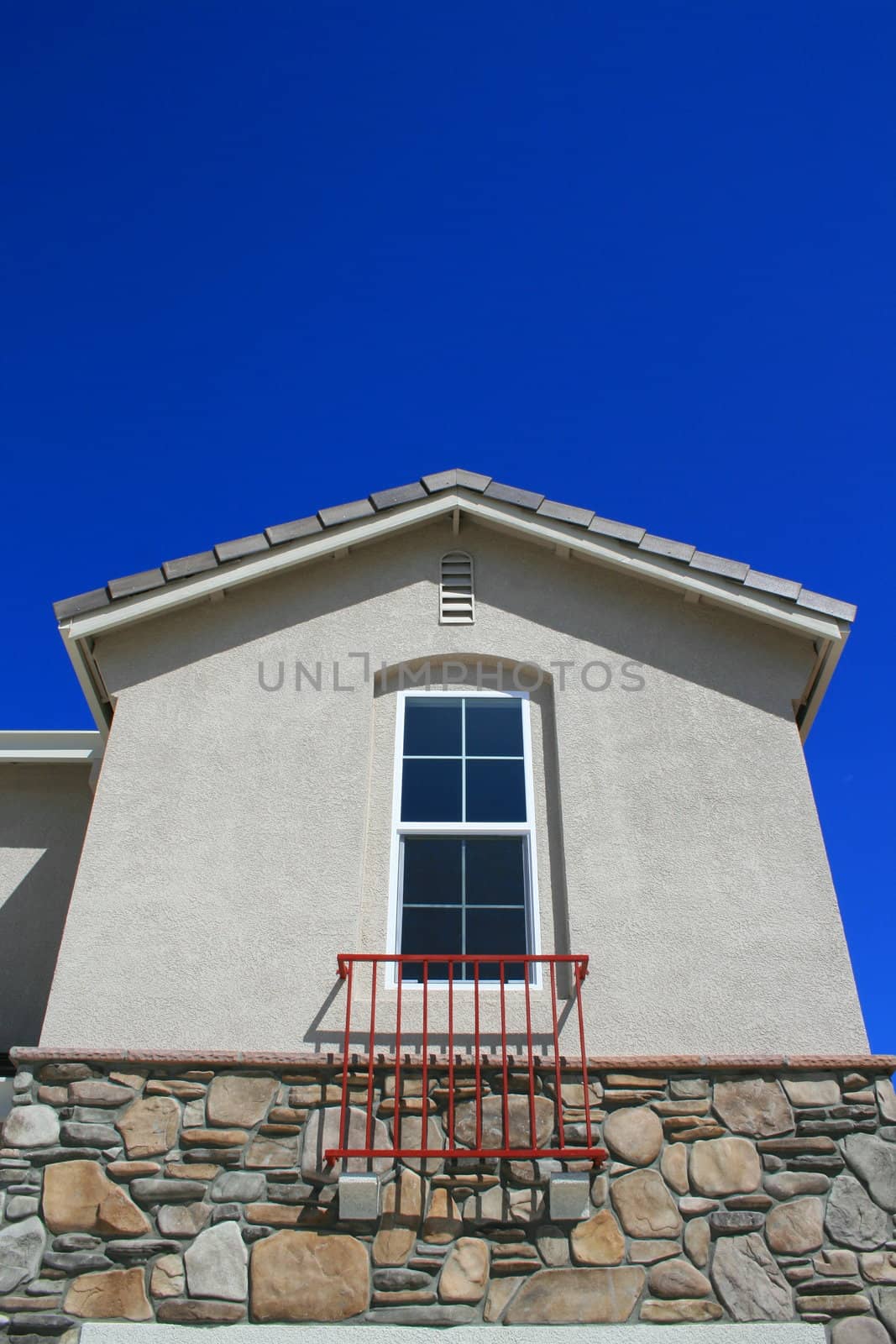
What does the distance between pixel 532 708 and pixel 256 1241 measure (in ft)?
12.8

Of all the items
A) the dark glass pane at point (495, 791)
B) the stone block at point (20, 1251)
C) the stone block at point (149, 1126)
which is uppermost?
the dark glass pane at point (495, 791)

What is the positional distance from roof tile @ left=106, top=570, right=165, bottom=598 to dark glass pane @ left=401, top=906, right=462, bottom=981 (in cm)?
310

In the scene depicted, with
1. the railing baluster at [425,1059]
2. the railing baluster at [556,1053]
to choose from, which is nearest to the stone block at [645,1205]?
the railing baluster at [556,1053]

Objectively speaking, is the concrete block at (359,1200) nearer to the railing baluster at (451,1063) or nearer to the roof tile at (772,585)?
the railing baluster at (451,1063)

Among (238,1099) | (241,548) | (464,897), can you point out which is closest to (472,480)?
(241,548)

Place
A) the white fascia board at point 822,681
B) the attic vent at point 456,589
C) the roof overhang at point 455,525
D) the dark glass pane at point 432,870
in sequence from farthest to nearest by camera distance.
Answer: the attic vent at point 456,589, the roof overhang at point 455,525, the white fascia board at point 822,681, the dark glass pane at point 432,870

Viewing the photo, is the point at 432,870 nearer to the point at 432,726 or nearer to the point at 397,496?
the point at 432,726

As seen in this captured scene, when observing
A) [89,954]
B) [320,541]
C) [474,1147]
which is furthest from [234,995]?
[320,541]

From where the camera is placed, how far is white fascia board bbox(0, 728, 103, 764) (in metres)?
9.30

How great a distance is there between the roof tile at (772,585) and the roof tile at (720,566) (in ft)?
0.17

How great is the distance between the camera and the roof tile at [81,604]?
798cm

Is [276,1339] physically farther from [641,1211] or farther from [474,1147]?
[641,1211]

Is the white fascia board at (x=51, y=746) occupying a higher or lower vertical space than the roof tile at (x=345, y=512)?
lower

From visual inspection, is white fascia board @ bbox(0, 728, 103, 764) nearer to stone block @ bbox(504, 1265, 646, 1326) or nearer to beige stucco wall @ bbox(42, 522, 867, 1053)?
beige stucco wall @ bbox(42, 522, 867, 1053)
